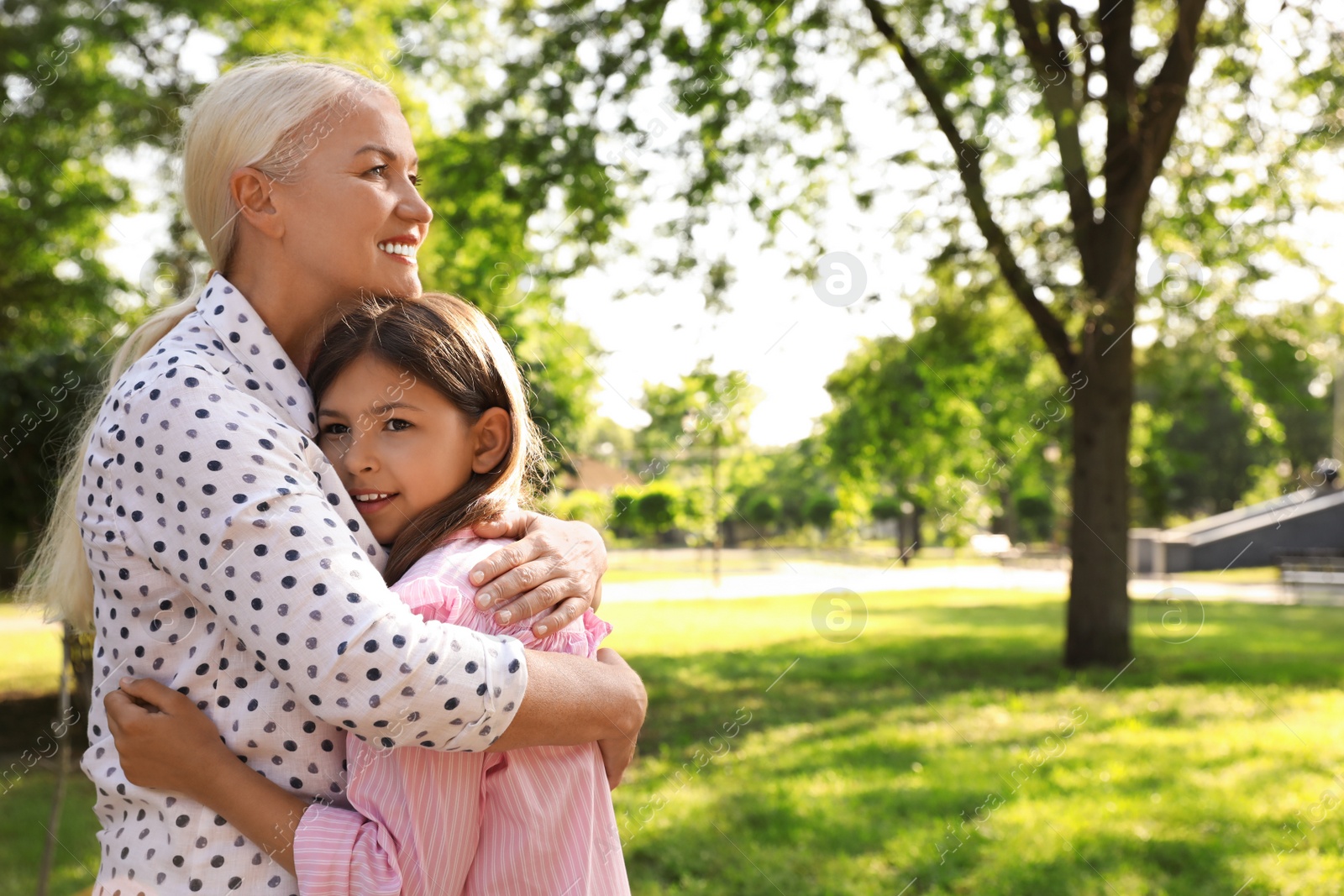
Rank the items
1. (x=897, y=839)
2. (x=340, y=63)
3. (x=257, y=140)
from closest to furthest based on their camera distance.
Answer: (x=257, y=140) → (x=340, y=63) → (x=897, y=839)

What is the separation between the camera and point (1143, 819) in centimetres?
534

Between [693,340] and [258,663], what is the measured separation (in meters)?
7.96

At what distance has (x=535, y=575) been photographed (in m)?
1.59

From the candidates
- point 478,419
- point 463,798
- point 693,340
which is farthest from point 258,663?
point 693,340

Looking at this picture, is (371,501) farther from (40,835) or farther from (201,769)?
(40,835)

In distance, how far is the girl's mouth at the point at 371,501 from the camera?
5.47ft

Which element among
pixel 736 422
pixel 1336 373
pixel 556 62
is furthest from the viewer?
pixel 1336 373

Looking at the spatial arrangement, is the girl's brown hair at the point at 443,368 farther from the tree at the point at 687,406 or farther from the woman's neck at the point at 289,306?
the tree at the point at 687,406

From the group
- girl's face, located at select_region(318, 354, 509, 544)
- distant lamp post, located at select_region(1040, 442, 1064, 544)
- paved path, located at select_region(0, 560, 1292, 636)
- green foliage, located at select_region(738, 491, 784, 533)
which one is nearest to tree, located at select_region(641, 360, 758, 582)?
girl's face, located at select_region(318, 354, 509, 544)

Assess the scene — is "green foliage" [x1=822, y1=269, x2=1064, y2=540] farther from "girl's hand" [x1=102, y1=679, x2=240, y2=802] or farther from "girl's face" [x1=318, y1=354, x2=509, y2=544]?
"girl's hand" [x1=102, y1=679, x2=240, y2=802]

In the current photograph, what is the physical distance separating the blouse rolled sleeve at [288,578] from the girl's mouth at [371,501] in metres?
0.23

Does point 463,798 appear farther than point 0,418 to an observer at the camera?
No

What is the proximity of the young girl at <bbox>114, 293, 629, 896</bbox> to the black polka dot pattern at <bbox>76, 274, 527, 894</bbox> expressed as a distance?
0.03 m

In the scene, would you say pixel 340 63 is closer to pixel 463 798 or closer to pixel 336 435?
pixel 336 435
